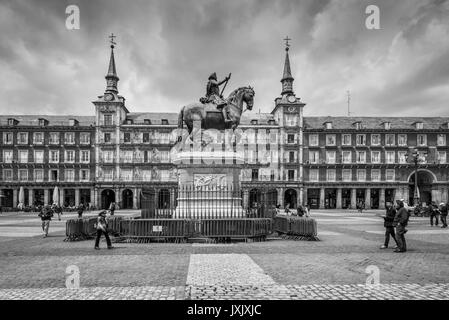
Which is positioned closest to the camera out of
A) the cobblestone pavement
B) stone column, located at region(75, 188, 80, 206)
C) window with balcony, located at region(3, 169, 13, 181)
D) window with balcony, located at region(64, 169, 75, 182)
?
the cobblestone pavement

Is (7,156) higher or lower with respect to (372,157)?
higher

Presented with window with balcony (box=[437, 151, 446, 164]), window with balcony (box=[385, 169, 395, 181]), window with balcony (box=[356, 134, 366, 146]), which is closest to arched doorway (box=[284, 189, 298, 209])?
window with balcony (box=[356, 134, 366, 146])

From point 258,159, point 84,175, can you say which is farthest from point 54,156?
point 258,159

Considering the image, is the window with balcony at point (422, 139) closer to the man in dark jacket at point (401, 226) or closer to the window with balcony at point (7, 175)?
the man in dark jacket at point (401, 226)

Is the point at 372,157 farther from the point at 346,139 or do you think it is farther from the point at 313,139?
the point at 313,139

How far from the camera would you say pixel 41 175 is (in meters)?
59.4

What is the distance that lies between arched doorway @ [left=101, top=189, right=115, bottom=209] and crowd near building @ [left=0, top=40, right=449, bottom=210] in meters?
0.17

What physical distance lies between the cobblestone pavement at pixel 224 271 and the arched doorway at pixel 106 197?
48470mm

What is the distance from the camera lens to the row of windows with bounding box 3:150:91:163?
195ft

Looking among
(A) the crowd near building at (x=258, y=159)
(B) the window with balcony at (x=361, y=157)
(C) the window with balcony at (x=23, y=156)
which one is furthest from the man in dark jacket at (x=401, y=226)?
(C) the window with balcony at (x=23, y=156)

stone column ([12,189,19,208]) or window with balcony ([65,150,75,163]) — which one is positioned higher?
window with balcony ([65,150,75,163])

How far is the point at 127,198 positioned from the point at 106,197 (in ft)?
12.1

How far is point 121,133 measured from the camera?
59.8 metres

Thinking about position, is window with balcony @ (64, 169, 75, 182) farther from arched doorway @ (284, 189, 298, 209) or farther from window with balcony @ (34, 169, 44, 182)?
arched doorway @ (284, 189, 298, 209)
